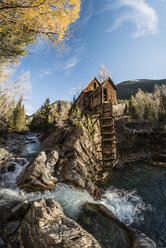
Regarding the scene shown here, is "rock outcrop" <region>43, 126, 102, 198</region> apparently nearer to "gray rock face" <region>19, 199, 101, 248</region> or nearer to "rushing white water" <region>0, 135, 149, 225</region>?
"rushing white water" <region>0, 135, 149, 225</region>

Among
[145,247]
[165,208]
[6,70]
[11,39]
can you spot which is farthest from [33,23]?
[165,208]

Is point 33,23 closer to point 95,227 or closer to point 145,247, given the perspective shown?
point 95,227

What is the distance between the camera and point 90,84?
19.6 m

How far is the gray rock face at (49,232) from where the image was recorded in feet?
11.9

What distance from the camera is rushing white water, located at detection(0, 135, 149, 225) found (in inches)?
260

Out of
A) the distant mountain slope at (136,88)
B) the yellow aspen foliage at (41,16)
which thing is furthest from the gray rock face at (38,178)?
the distant mountain slope at (136,88)

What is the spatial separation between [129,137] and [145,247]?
2134 centimetres

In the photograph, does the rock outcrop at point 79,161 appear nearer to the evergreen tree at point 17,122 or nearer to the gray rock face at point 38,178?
the gray rock face at point 38,178

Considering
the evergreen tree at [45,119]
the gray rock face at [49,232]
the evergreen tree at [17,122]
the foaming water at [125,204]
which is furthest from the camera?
the evergreen tree at [17,122]

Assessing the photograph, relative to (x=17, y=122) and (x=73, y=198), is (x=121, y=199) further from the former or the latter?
(x=17, y=122)

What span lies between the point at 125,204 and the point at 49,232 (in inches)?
271

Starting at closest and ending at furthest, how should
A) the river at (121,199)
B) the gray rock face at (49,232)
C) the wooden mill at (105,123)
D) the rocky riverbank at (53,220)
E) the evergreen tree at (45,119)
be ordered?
the gray rock face at (49,232), the rocky riverbank at (53,220), the river at (121,199), the wooden mill at (105,123), the evergreen tree at (45,119)

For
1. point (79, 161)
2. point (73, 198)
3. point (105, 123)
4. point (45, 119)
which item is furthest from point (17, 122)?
point (73, 198)

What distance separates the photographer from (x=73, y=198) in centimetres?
738
